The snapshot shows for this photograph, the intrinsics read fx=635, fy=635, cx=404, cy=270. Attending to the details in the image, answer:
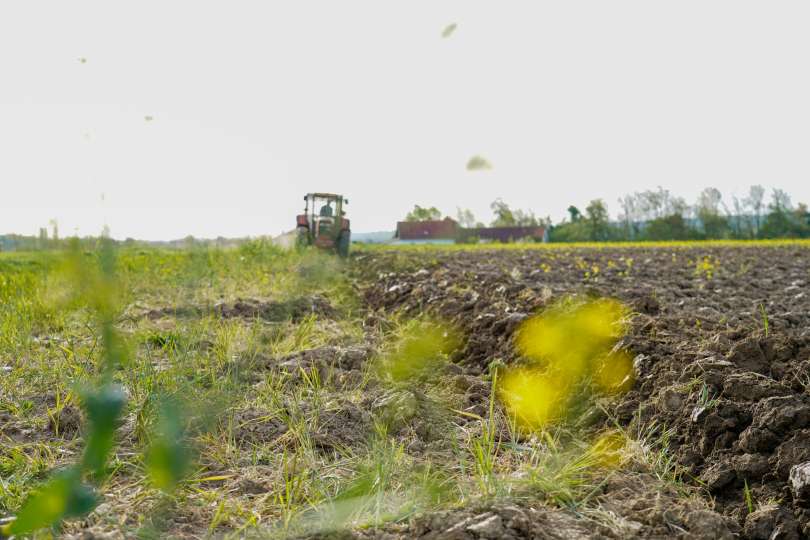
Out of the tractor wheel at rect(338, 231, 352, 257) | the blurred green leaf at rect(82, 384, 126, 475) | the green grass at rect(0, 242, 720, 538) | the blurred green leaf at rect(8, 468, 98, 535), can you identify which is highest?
the tractor wheel at rect(338, 231, 352, 257)

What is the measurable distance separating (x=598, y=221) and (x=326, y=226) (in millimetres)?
50075

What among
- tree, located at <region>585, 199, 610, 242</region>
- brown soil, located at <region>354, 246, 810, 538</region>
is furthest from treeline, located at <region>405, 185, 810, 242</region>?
brown soil, located at <region>354, 246, 810, 538</region>

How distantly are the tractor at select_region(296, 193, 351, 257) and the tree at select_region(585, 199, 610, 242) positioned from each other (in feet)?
158

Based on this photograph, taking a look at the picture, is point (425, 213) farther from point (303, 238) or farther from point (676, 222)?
point (676, 222)

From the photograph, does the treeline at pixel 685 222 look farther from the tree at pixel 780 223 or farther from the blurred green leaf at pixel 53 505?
the blurred green leaf at pixel 53 505

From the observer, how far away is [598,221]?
60.7 metres

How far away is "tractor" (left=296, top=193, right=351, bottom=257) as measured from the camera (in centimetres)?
1490

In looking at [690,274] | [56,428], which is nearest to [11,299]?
[56,428]

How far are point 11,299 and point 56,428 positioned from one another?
312 cm

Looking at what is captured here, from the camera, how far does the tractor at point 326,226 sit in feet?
48.9

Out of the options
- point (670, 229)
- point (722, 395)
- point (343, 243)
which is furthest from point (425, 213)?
point (670, 229)

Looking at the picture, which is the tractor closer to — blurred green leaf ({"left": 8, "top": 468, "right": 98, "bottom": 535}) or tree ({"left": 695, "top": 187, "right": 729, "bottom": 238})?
blurred green leaf ({"left": 8, "top": 468, "right": 98, "bottom": 535})

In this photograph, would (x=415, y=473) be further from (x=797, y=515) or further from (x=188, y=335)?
(x=188, y=335)

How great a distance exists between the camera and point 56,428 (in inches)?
101
